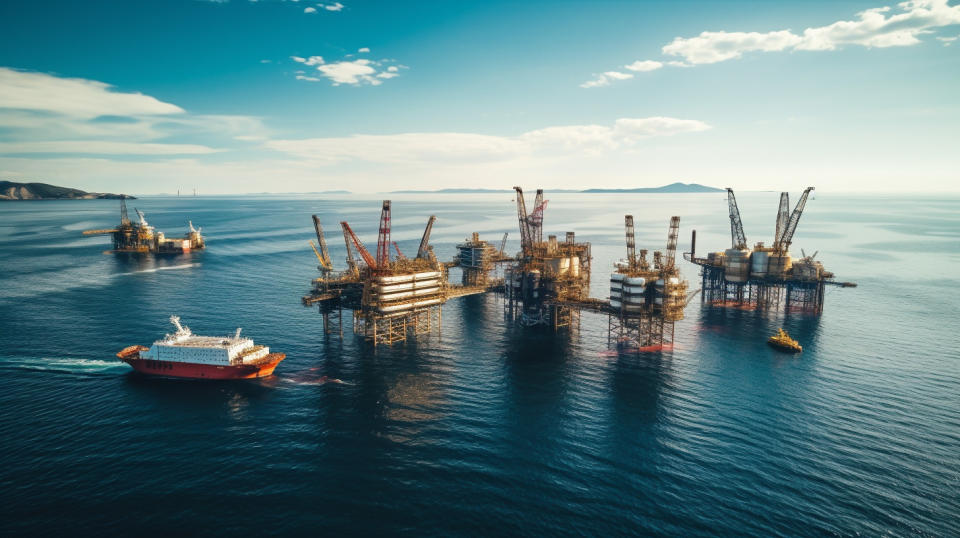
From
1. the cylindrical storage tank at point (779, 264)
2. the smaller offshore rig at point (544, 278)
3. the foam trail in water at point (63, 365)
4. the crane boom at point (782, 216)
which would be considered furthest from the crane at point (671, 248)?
the foam trail in water at point (63, 365)

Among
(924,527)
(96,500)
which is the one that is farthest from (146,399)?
(924,527)

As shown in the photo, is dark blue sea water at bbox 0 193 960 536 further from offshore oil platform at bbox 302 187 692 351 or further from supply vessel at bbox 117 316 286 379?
offshore oil platform at bbox 302 187 692 351

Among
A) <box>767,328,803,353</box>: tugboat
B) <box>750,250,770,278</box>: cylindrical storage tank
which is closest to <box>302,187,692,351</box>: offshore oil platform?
<box>767,328,803,353</box>: tugboat

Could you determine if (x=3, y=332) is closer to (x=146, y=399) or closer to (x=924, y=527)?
(x=146, y=399)

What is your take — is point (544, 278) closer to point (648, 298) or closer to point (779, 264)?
point (648, 298)

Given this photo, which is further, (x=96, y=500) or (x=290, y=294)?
(x=290, y=294)

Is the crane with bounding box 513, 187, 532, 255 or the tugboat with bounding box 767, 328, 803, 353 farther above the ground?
the crane with bounding box 513, 187, 532, 255

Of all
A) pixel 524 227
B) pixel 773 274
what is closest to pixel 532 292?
pixel 524 227

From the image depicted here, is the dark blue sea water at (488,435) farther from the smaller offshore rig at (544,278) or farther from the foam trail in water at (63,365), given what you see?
the smaller offshore rig at (544,278)
